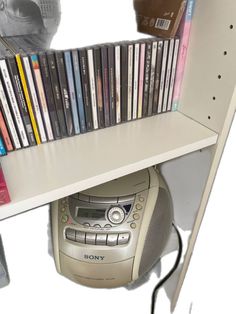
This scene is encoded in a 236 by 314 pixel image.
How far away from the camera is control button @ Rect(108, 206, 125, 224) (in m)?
0.64

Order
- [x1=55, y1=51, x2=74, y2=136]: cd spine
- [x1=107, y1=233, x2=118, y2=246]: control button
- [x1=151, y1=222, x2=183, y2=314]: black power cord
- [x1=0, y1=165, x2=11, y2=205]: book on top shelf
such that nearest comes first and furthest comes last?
[x1=0, y1=165, x2=11, y2=205]: book on top shelf → [x1=55, y1=51, x2=74, y2=136]: cd spine → [x1=107, y1=233, x2=118, y2=246]: control button → [x1=151, y1=222, x2=183, y2=314]: black power cord

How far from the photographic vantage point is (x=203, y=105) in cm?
60

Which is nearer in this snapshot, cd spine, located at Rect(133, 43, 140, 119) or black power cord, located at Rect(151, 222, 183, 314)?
cd spine, located at Rect(133, 43, 140, 119)

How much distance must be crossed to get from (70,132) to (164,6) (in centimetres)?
32

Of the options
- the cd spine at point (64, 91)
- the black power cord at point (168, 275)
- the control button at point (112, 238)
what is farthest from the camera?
the black power cord at point (168, 275)

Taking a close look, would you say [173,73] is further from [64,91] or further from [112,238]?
[112,238]

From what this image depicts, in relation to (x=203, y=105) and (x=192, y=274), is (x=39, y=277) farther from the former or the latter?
(x=203, y=105)

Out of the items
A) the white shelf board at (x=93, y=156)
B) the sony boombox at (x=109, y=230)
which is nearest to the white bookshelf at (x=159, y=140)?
the white shelf board at (x=93, y=156)

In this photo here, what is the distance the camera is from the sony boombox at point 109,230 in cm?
64

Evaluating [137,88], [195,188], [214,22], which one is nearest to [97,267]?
[195,188]

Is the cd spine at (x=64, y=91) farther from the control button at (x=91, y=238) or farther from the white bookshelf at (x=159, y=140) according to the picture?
the control button at (x=91, y=238)

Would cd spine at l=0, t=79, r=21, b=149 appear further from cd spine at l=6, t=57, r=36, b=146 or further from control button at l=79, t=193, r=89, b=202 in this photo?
control button at l=79, t=193, r=89, b=202

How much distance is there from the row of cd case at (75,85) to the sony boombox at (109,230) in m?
0.17

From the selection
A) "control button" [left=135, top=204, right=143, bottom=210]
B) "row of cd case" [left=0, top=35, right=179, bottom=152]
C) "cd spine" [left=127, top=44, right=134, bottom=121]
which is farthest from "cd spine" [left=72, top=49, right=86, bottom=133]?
"control button" [left=135, top=204, right=143, bottom=210]
